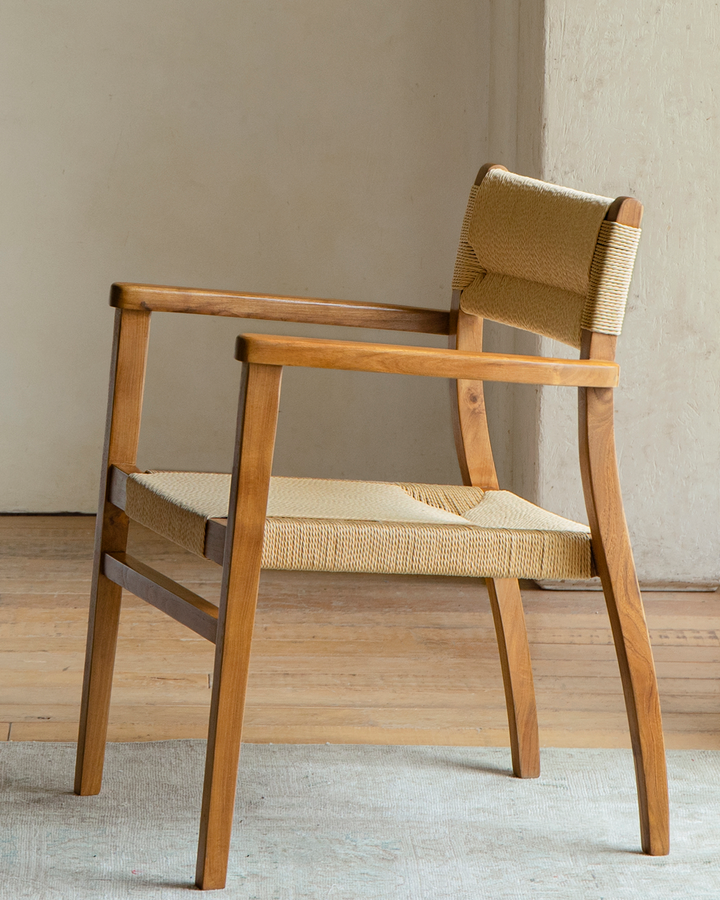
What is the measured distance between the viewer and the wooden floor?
158 centimetres

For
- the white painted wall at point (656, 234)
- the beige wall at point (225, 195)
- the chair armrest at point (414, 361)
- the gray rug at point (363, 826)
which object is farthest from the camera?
the beige wall at point (225, 195)

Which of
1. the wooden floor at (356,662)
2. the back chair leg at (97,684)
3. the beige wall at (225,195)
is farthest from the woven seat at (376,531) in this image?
the beige wall at (225,195)

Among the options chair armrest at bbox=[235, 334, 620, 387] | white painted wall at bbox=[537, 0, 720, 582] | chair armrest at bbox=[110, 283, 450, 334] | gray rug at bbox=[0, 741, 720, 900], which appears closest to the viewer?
chair armrest at bbox=[235, 334, 620, 387]

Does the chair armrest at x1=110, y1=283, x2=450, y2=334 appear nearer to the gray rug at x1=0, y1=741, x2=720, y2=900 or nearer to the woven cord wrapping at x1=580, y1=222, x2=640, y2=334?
the woven cord wrapping at x1=580, y1=222, x2=640, y2=334

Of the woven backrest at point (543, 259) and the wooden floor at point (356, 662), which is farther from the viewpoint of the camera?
the wooden floor at point (356, 662)

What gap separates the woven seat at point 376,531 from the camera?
1058 millimetres

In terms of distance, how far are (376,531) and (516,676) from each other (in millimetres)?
452

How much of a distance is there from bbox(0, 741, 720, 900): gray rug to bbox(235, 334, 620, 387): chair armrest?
0.55 meters

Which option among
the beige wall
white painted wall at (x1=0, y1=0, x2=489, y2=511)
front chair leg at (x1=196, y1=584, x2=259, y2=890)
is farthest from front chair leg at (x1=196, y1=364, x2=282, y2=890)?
white painted wall at (x1=0, y1=0, x2=489, y2=511)

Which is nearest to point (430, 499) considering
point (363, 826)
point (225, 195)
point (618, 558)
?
point (618, 558)

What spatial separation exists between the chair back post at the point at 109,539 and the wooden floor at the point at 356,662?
0.21m

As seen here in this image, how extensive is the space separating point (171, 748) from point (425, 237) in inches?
78.1

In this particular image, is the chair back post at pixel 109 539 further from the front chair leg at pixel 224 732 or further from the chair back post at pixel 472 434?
the chair back post at pixel 472 434

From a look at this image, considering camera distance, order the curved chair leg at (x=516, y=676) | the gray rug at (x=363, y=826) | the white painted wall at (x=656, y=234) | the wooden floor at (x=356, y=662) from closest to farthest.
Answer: the gray rug at (x=363, y=826)
the curved chair leg at (x=516, y=676)
the wooden floor at (x=356, y=662)
the white painted wall at (x=656, y=234)
